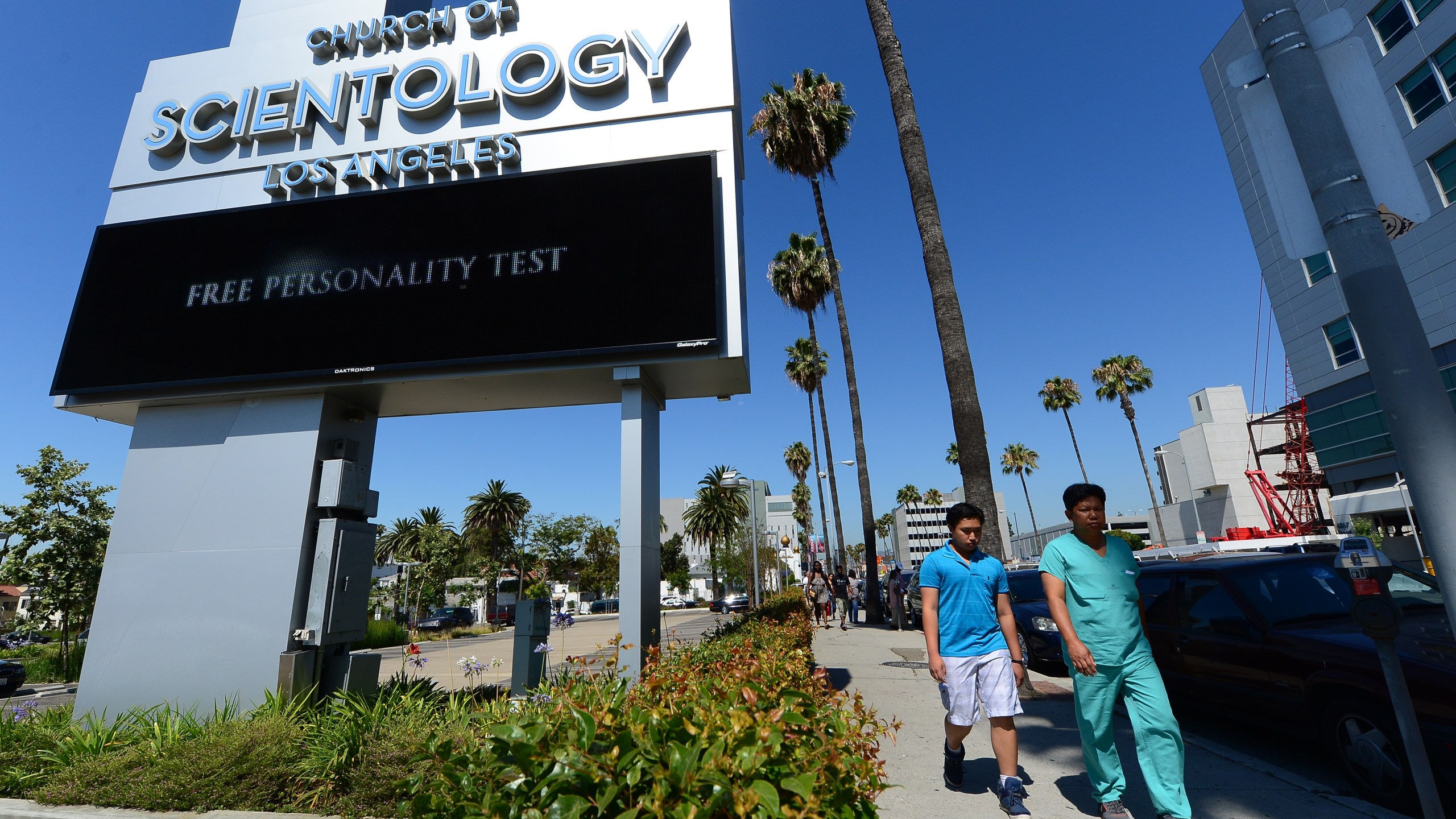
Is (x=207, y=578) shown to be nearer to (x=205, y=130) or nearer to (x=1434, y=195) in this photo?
(x=205, y=130)

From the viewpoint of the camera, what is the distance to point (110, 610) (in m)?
7.35

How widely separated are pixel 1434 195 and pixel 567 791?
31097 mm

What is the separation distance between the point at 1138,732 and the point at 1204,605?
10.3 ft

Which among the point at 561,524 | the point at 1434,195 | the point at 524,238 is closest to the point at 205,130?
the point at 524,238

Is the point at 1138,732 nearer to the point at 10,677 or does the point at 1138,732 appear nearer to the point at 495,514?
the point at 10,677

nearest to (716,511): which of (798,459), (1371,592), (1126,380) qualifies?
(798,459)

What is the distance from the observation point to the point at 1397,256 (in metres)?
18.0

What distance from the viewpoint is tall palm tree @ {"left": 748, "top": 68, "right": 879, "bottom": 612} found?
64.4ft

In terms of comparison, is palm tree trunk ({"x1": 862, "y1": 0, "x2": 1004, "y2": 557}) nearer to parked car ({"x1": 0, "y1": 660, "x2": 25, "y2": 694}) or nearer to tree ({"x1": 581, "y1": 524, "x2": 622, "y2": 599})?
parked car ({"x1": 0, "y1": 660, "x2": 25, "y2": 694})

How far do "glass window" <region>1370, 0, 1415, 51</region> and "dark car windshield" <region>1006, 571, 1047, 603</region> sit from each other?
1039 inches

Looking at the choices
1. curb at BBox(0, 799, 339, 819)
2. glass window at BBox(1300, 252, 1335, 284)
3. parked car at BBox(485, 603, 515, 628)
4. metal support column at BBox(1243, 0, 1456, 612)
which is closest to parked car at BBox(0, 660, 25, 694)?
curb at BBox(0, 799, 339, 819)

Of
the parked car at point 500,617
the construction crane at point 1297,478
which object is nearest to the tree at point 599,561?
the parked car at point 500,617

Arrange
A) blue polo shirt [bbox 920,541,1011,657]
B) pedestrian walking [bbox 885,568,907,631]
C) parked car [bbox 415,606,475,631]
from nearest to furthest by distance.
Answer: blue polo shirt [bbox 920,541,1011,657] → pedestrian walking [bbox 885,568,907,631] → parked car [bbox 415,606,475,631]

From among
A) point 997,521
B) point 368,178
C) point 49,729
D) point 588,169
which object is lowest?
point 49,729
